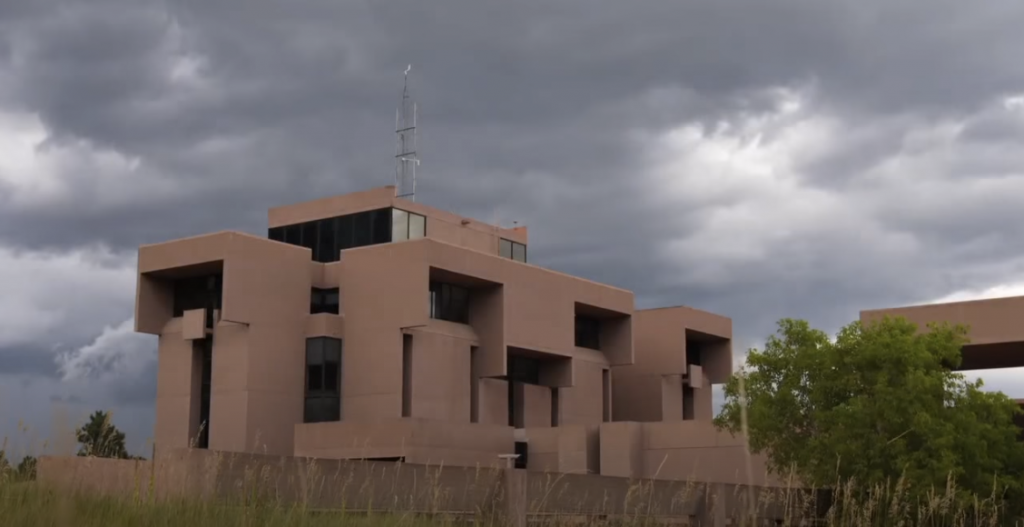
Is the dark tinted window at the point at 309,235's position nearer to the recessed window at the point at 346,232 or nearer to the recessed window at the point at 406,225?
the recessed window at the point at 346,232

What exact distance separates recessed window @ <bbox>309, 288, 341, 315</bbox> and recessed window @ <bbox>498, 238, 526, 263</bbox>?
1466 centimetres

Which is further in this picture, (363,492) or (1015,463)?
(1015,463)

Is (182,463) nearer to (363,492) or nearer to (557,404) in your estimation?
(363,492)

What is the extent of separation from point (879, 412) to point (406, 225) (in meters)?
36.0

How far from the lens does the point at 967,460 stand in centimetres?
3033

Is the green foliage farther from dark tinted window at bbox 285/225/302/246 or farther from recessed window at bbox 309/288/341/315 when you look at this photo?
dark tinted window at bbox 285/225/302/246

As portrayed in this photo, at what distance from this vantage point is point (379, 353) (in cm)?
5347

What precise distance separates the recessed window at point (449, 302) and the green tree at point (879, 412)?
23713 millimetres

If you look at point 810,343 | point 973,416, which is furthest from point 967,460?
point 810,343

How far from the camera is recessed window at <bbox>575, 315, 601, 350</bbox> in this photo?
6694 cm

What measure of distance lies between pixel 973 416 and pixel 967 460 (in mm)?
1319

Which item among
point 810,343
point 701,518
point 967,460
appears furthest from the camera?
point 810,343

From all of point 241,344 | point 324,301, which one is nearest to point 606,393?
point 324,301

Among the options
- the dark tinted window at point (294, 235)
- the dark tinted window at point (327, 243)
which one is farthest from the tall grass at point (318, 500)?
the dark tinted window at point (294, 235)
